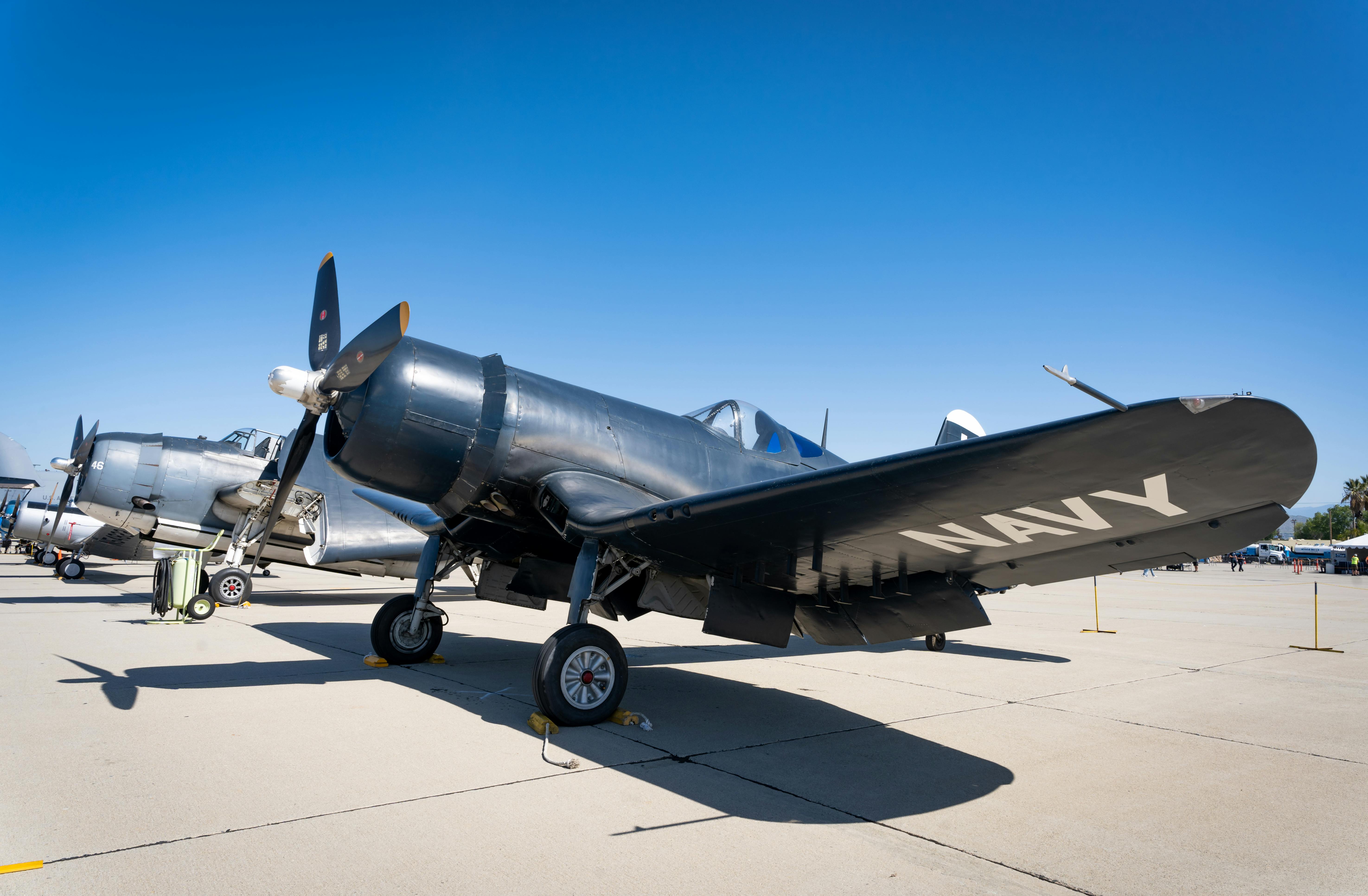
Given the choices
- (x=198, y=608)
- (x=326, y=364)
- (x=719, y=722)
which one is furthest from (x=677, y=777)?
(x=198, y=608)

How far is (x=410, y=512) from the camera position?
8.08 meters

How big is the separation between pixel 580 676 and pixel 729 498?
174cm

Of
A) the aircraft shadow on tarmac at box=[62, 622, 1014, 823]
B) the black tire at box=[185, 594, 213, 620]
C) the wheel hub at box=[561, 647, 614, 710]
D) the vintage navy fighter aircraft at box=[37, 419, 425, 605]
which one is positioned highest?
the vintage navy fighter aircraft at box=[37, 419, 425, 605]

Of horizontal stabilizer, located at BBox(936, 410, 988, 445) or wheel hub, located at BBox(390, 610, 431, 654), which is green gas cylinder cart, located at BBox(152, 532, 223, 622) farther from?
horizontal stabilizer, located at BBox(936, 410, 988, 445)

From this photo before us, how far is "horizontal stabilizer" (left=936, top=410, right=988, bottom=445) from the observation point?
9.34 m

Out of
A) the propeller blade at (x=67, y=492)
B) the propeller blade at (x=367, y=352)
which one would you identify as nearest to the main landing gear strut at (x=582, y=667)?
the propeller blade at (x=367, y=352)

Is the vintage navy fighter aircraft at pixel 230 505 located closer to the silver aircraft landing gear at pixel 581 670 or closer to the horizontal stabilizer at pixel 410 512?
the horizontal stabilizer at pixel 410 512

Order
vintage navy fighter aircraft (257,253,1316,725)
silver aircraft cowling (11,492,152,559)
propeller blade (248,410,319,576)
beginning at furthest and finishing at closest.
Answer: silver aircraft cowling (11,492,152,559), propeller blade (248,410,319,576), vintage navy fighter aircraft (257,253,1316,725)

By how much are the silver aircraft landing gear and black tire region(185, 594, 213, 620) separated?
25.7 feet

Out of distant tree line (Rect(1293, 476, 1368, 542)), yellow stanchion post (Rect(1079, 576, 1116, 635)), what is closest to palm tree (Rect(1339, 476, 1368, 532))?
distant tree line (Rect(1293, 476, 1368, 542))

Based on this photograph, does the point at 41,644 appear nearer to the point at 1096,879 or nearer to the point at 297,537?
the point at 297,537

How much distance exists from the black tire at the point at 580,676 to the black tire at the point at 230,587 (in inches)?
380

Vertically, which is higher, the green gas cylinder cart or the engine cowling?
the engine cowling

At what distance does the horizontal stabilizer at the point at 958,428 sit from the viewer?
9336 mm
